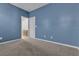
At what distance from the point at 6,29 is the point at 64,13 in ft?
5.43

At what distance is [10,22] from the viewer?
105 inches

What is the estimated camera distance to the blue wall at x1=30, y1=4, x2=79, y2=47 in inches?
94.7

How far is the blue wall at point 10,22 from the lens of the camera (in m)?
2.49

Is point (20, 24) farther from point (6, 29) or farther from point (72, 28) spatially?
point (72, 28)

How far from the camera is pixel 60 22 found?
8.93 ft

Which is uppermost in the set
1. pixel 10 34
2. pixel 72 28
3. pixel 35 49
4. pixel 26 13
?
pixel 26 13

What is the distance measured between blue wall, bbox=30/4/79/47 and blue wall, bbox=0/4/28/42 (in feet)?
1.72

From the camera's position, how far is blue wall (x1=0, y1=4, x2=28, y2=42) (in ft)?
8.18

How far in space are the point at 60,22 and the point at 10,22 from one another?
141cm

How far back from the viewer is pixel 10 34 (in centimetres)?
261

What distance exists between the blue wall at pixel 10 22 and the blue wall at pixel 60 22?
1.72 ft

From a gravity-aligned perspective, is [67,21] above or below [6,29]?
above

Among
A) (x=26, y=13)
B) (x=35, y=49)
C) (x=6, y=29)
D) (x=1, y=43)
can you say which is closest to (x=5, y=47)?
(x=1, y=43)

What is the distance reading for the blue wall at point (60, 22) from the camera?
2405mm
